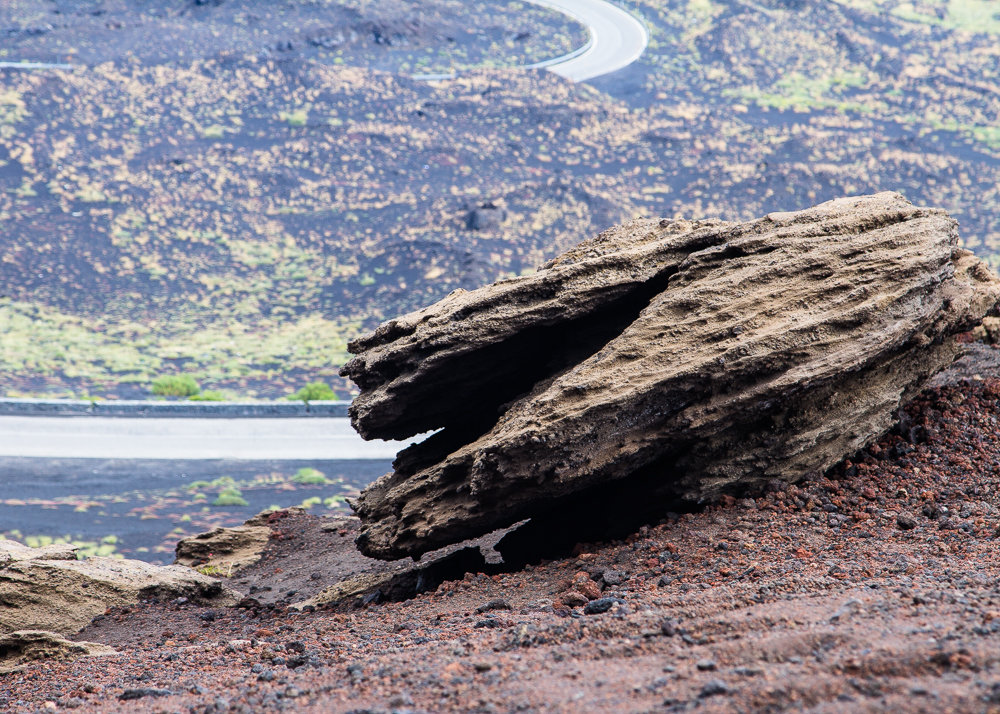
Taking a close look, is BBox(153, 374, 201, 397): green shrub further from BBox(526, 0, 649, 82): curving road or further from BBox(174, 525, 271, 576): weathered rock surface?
BBox(526, 0, 649, 82): curving road

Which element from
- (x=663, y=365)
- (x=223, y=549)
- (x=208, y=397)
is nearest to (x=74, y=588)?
(x=223, y=549)

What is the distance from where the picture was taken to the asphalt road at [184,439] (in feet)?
96.0

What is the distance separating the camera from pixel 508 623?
897cm

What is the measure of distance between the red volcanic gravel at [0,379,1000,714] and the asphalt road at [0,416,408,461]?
16.4 m

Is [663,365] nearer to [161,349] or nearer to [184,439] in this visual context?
[184,439]

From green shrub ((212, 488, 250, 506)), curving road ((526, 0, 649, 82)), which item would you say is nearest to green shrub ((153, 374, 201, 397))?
green shrub ((212, 488, 250, 506))

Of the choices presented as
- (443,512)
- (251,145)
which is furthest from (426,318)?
(251,145)

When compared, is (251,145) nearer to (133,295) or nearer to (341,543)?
(133,295)

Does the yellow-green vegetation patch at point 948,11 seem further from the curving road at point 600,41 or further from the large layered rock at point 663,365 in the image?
the large layered rock at point 663,365

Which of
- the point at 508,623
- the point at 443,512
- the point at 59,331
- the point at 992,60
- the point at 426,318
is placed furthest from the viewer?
the point at 992,60

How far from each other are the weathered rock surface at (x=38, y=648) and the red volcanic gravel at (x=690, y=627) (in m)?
0.46

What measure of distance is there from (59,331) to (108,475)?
18107 mm

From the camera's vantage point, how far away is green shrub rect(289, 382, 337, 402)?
34.8 meters

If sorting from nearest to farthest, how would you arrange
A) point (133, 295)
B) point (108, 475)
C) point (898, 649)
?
point (898, 649)
point (108, 475)
point (133, 295)
